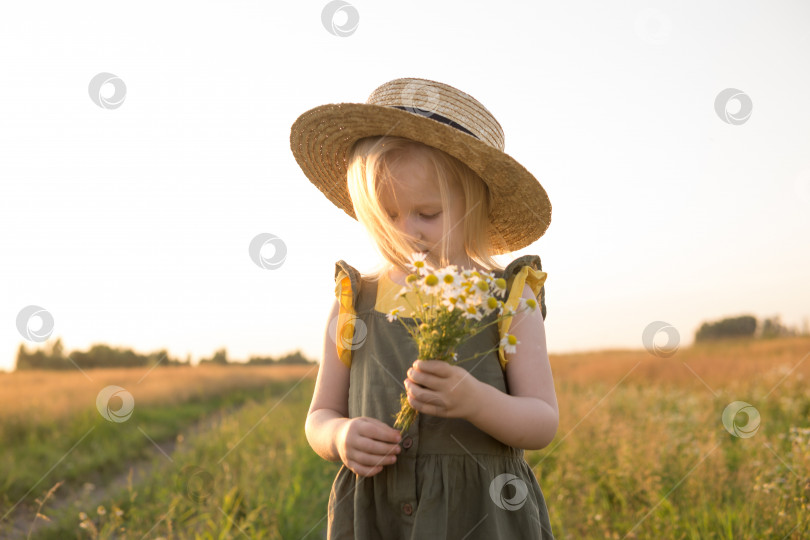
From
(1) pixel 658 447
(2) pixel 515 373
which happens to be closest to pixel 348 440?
(2) pixel 515 373

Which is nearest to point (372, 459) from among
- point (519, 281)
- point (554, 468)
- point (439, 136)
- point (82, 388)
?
point (519, 281)

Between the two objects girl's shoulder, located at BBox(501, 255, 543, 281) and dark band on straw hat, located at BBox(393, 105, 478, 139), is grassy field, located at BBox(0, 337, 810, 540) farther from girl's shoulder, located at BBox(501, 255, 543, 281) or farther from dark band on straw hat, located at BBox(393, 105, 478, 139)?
dark band on straw hat, located at BBox(393, 105, 478, 139)

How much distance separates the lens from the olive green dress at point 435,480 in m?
1.85

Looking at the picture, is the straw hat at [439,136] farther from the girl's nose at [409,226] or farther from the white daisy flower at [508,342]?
the white daisy flower at [508,342]

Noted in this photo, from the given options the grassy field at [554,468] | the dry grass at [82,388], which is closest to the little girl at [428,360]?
the grassy field at [554,468]

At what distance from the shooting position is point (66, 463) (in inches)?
274

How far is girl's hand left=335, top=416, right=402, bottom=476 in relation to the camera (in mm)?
1716

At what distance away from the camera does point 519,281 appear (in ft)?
6.74

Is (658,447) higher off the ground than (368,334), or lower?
lower

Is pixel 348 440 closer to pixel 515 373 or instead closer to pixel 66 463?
pixel 515 373

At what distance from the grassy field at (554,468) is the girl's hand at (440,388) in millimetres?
2200

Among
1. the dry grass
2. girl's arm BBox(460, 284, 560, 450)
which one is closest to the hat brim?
girl's arm BBox(460, 284, 560, 450)

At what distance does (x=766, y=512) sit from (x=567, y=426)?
3.18 meters

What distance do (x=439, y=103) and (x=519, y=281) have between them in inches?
29.6
